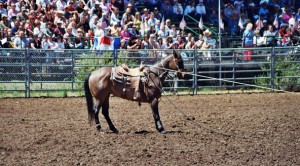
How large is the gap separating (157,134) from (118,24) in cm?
1180

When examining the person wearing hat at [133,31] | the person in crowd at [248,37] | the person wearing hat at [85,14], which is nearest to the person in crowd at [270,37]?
the person in crowd at [248,37]

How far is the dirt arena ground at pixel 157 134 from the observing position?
36.0 ft

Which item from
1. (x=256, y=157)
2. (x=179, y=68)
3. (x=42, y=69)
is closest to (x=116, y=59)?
(x=42, y=69)

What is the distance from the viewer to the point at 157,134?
13859 millimetres

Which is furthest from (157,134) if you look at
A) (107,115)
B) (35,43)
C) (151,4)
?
(151,4)

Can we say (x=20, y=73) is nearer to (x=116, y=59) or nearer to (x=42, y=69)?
(x=42, y=69)

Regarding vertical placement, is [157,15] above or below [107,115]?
above

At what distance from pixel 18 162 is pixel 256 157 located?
3725 mm

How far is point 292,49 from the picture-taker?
23.4m

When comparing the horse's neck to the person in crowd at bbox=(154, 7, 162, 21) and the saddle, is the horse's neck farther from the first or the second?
the person in crowd at bbox=(154, 7, 162, 21)

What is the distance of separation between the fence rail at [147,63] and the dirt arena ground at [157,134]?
54.0 inches

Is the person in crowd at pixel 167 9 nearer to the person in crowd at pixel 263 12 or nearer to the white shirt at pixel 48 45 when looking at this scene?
the person in crowd at pixel 263 12

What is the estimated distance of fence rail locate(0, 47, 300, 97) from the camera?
21.6 meters

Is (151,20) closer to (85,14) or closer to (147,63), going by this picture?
(85,14)
